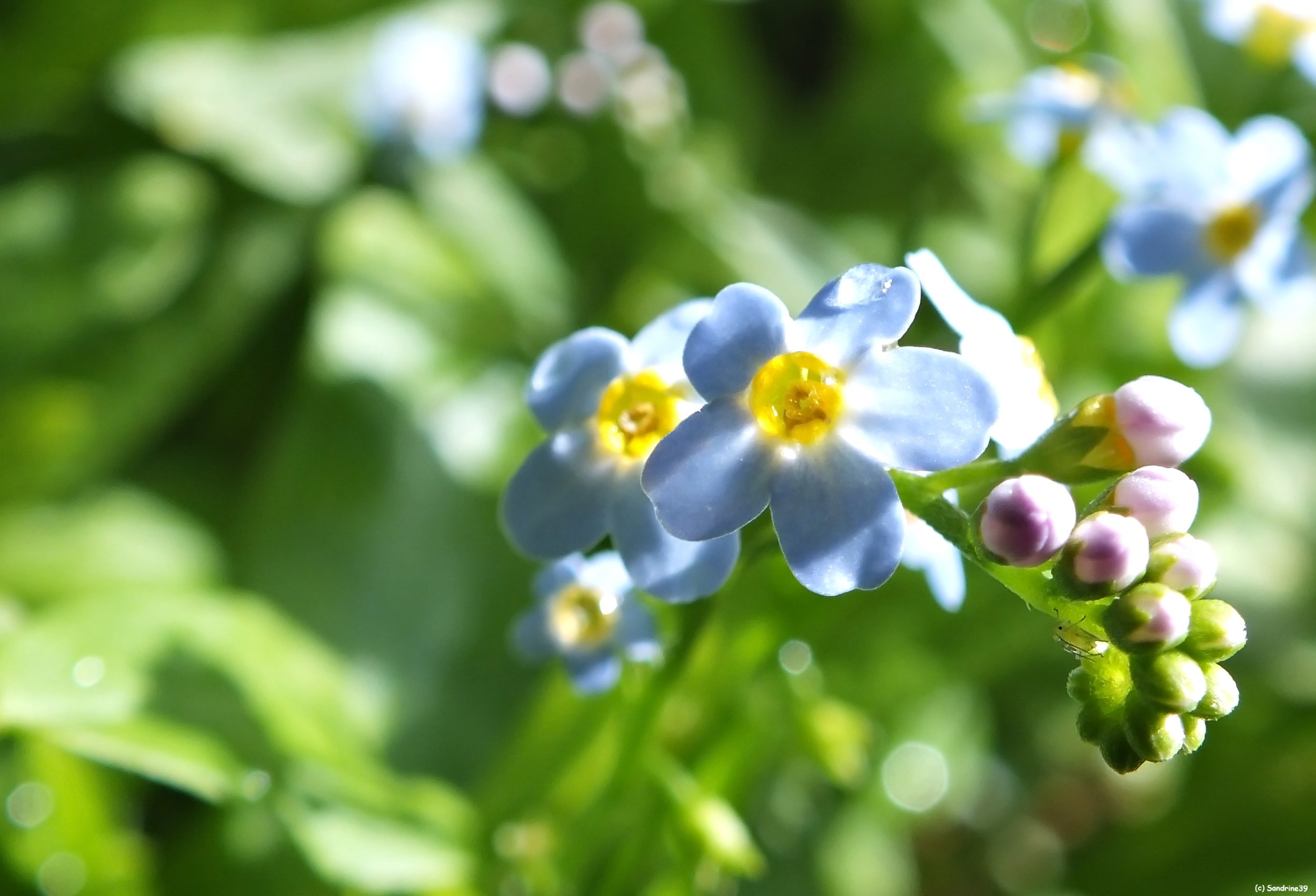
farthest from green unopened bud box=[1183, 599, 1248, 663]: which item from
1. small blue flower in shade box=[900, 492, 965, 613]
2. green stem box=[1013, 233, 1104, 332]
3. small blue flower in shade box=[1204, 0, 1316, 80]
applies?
small blue flower in shade box=[1204, 0, 1316, 80]

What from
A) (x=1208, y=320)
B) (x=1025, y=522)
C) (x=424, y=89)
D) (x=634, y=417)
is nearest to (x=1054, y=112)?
(x=1208, y=320)

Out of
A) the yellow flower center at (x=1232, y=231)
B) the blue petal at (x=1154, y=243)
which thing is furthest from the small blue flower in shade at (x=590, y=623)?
the yellow flower center at (x=1232, y=231)

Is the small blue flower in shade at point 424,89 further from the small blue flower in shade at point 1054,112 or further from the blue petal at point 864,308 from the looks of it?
the blue petal at point 864,308

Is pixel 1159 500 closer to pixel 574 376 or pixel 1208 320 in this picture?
pixel 574 376

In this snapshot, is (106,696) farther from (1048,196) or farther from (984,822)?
(984,822)

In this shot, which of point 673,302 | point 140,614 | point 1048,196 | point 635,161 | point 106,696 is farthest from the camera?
point 635,161

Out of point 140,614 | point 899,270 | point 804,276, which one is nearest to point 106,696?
point 140,614

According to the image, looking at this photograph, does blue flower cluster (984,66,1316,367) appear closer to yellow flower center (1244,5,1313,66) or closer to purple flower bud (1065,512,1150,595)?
yellow flower center (1244,5,1313,66)
